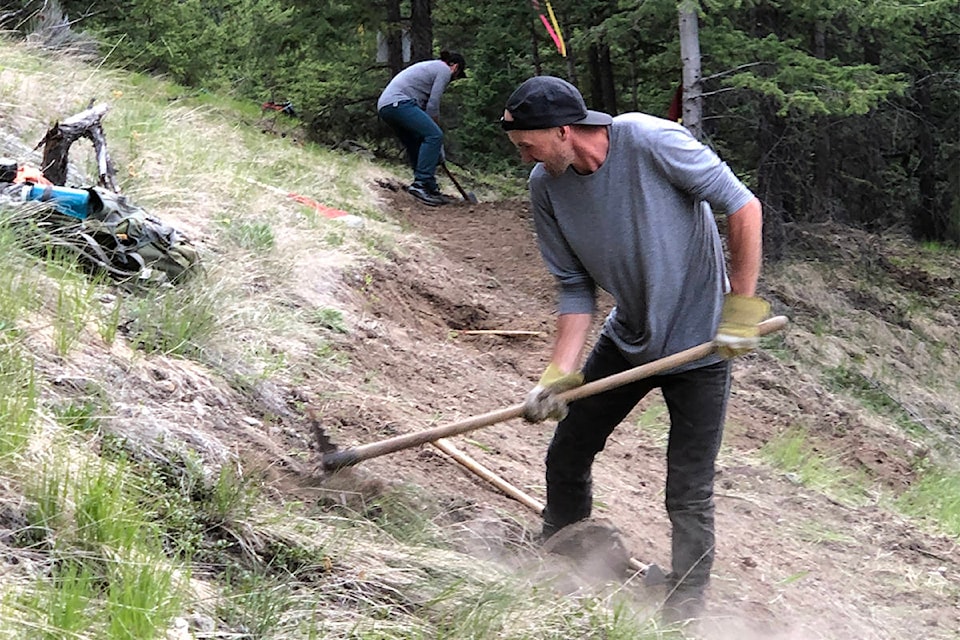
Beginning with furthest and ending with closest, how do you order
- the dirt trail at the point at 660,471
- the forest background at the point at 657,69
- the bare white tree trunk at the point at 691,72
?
1. the forest background at the point at 657,69
2. the bare white tree trunk at the point at 691,72
3. the dirt trail at the point at 660,471

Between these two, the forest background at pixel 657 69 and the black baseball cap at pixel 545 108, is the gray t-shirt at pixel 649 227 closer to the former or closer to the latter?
the black baseball cap at pixel 545 108

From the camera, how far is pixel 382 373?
5.93 metres

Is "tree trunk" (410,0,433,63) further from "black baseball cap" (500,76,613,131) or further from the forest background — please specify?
"black baseball cap" (500,76,613,131)

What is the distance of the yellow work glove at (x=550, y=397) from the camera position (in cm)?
383

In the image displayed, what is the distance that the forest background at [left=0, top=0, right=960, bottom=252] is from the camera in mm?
9820

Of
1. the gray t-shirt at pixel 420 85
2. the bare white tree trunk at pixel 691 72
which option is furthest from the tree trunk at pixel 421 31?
the bare white tree trunk at pixel 691 72

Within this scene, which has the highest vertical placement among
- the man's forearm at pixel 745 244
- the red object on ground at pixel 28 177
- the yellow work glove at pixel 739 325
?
the man's forearm at pixel 745 244

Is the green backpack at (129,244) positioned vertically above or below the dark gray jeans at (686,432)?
above

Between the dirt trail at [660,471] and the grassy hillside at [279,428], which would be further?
the dirt trail at [660,471]

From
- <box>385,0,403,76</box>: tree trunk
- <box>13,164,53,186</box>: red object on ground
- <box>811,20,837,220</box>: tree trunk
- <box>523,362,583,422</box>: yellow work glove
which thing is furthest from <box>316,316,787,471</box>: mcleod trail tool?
<box>385,0,403,76</box>: tree trunk

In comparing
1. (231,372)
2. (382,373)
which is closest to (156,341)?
(231,372)

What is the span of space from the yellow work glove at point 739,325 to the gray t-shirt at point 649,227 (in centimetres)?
16

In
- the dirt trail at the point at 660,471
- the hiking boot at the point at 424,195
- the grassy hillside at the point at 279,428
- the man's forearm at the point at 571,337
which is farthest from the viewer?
the hiking boot at the point at 424,195

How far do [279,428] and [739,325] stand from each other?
2.03m
